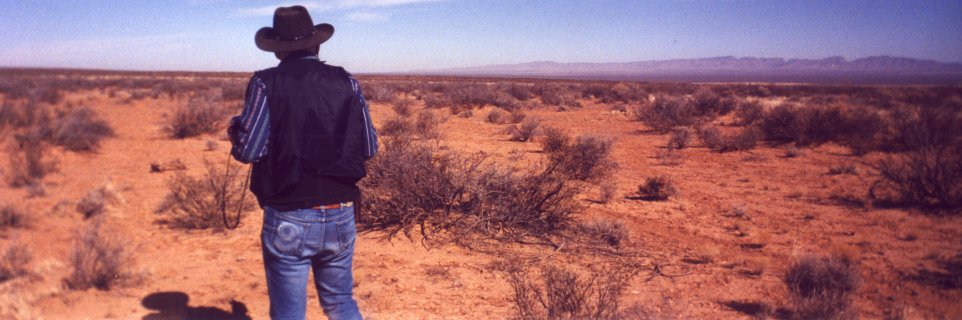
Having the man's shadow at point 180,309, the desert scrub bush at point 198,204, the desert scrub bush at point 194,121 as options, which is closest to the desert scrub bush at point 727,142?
the desert scrub bush at point 198,204

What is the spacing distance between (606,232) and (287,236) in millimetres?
3876

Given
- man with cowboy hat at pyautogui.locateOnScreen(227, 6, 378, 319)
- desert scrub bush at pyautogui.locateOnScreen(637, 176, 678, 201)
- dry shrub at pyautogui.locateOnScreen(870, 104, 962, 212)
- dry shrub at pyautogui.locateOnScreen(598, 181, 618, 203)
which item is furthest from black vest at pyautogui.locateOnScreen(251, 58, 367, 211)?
dry shrub at pyautogui.locateOnScreen(870, 104, 962, 212)

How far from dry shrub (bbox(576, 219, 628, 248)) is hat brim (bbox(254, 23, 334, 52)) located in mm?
3809

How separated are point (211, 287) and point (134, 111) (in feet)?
62.9

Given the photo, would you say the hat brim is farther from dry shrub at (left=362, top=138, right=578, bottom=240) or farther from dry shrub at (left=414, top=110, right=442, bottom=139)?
dry shrub at (left=414, top=110, right=442, bottom=139)

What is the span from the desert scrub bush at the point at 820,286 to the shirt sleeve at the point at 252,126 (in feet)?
11.3

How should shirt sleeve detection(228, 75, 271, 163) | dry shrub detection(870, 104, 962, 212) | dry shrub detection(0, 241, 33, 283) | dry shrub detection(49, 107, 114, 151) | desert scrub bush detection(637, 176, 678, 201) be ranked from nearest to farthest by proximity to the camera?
shirt sleeve detection(228, 75, 271, 163)
dry shrub detection(0, 241, 33, 283)
dry shrub detection(870, 104, 962, 212)
desert scrub bush detection(637, 176, 678, 201)
dry shrub detection(49, 107, 114, 151)

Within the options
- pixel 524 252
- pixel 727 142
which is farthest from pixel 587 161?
pixel 727 142

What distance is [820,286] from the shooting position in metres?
3.97

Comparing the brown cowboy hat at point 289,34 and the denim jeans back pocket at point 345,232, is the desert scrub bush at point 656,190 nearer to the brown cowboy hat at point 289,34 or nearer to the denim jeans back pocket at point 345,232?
the denim jeans back pocket at point 345,232

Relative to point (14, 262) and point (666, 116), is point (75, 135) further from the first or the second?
point (666, 116)

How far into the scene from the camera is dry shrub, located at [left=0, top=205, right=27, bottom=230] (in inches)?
201

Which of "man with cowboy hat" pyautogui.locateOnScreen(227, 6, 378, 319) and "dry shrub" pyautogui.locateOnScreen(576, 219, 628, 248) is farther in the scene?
"dry shrub" pyautogui.locateOnScreen(576, 219, 628, 248)

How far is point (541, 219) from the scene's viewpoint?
5.55 m
